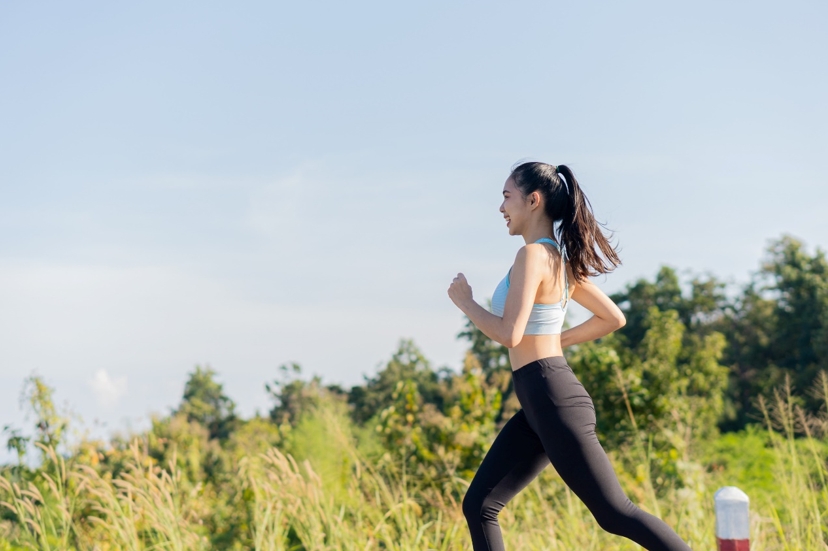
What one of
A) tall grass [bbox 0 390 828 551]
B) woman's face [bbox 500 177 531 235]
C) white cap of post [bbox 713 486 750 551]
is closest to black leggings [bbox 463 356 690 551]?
white cap of post [bbox 713 486 750 551]

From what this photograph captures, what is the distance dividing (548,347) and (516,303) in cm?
24

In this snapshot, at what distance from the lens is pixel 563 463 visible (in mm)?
2619

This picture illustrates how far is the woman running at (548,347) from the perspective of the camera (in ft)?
8.54

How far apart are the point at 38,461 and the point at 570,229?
3972mm

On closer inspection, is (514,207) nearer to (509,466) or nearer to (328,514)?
(509,466)

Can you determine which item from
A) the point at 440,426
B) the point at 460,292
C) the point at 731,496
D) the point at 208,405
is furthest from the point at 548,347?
the point at 208,405

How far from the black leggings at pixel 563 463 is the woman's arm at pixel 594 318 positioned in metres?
0.39

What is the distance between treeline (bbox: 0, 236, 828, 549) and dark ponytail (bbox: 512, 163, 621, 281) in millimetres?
1333

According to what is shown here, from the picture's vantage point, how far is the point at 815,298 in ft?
86.3

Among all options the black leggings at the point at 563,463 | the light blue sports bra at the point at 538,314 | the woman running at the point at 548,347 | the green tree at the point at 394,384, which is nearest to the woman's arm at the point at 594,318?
the woman running at the point at 548,347

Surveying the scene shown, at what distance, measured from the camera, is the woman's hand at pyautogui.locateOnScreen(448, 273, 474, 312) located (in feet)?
Answer: 8.96

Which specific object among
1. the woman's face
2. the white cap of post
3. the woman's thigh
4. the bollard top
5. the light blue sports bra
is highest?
the woman's face

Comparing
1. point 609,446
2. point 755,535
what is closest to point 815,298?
point 609,446

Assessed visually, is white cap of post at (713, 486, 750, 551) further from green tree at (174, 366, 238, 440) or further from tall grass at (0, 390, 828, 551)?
green tree at (174, 366, 238, 440)
